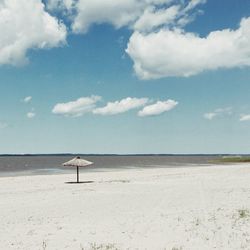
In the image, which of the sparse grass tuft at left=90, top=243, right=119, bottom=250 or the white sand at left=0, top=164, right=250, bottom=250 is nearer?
the sparse grass tuft at left=90, top=243, right=119, bottom=250

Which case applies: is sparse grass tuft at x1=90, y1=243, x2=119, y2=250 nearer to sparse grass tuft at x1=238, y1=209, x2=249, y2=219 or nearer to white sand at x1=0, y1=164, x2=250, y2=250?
white sand at x1=0, y1=164, x2=250, y2=250

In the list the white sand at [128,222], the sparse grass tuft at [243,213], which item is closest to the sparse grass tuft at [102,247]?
the white sand at [128,222]

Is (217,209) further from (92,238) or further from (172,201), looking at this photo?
(92,238)

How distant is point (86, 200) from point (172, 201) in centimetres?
389

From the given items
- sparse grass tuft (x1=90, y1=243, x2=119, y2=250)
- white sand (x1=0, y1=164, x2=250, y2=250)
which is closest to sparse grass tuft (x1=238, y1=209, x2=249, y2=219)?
white sand (x1=0, y1=164, x2=250, y2=250)

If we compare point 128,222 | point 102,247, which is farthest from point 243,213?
point 102,247

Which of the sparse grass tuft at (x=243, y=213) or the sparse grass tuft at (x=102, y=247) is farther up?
the sparse grass tuft at (x=243, y=213)

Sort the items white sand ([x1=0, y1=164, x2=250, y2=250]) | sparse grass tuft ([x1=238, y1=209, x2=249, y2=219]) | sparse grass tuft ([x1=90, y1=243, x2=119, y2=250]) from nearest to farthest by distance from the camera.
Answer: sparse grass tuft ([x1=90, y1=243, x2=119, y2=250])
white sand ([x1=0, y1=164, x2=250, y2=250])
sparse grass tuft ([x1=238, y1=209, x2=249, y2=219])

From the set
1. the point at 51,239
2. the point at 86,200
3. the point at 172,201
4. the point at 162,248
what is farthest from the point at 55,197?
the point at 162,248

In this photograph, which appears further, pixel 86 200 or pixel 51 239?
pixel 86 200

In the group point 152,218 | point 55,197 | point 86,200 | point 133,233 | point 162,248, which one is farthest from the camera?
point 55,197

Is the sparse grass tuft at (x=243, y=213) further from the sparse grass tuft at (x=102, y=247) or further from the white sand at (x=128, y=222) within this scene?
the sparse grass tuft at (x=102, y=247)

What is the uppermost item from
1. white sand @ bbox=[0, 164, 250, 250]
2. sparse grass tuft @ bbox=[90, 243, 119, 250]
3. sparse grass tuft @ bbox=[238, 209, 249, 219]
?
sparse grass tuft @ bbox=[238, 209, 249, 219]

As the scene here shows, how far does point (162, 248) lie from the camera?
9.42 metres
